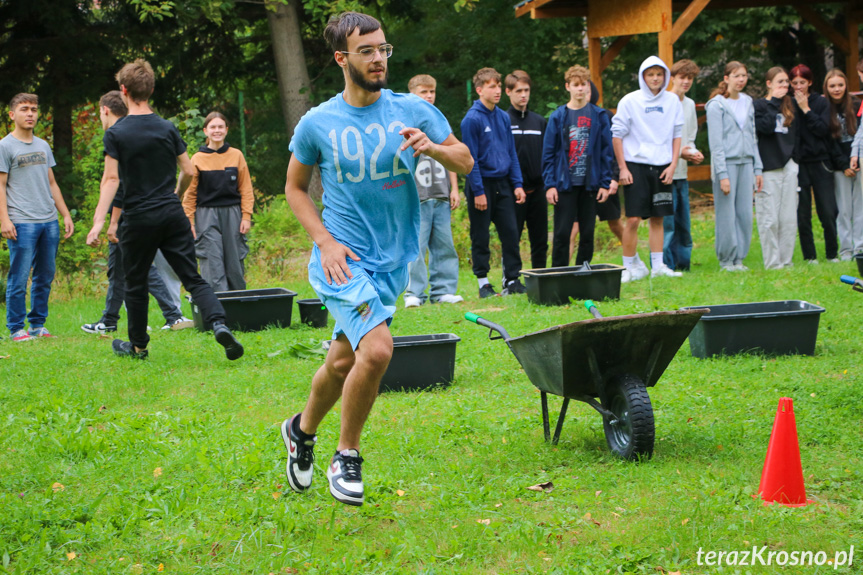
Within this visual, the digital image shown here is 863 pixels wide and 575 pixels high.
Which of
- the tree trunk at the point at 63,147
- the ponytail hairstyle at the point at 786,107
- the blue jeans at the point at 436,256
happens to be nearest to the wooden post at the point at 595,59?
the ponytail hairstyle at the point at 786,107

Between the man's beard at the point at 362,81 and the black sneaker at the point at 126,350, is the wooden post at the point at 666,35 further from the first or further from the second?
the man's beard at the point at 362,81

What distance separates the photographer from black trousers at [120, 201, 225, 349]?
689 centimetres

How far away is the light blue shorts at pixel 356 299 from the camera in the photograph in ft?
12.2

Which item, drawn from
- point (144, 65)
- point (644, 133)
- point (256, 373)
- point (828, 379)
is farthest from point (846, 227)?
point (144, 65)

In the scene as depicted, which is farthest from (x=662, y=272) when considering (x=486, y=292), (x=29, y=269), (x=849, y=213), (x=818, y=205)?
(x=29, y=269)

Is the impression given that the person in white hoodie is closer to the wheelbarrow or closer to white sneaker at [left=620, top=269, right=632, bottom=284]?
white sneaker at [left=620, top=269, right=632, bottom=284]

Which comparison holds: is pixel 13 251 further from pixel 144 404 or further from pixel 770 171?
pixel 770 171

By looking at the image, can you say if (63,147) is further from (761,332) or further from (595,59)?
(761,332)

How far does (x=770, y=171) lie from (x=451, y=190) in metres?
3.88

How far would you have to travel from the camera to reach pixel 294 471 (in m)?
4.06

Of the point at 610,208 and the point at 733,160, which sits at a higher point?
the point at 733,160

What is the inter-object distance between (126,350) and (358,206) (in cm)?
439

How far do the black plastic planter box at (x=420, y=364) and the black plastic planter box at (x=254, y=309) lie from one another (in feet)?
9.15

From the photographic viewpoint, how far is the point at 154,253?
23.3 feet
